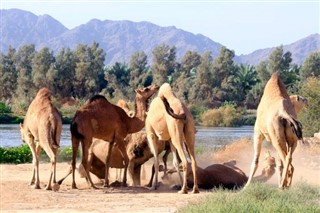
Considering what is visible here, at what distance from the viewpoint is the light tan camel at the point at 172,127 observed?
45.1 feet

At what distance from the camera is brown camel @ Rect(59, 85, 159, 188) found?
14883 millimetres

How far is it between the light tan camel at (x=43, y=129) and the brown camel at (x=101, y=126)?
0.52m

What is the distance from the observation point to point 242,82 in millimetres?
Answer: 72188

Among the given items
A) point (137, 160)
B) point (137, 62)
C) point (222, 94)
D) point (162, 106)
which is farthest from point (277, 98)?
point (137, 62)

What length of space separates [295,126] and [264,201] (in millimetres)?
2346

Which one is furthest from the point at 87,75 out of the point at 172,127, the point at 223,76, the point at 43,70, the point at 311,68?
the point at 172,127

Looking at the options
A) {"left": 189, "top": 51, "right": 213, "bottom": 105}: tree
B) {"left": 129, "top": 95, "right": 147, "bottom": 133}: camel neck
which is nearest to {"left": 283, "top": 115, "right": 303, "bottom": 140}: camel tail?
{"left": 129, "top": 95, "right": 147, "bottom": 133}: camel neck

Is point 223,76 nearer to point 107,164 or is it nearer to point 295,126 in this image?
point 107,164

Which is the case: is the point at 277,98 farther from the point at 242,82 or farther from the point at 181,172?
the point at 242,82

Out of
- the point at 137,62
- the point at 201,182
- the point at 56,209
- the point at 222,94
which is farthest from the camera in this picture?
the point at 137,62

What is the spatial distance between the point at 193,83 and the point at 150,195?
59.6 meters

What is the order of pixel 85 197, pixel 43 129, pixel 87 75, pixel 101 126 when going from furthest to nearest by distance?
pixel 87 75 < pixel 101 126 < pixel 43 129 < pixel 85 197

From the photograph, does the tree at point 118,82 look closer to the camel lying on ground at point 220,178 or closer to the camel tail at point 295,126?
the camel lying on ground at point 220,178

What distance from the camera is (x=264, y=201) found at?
417 inches
